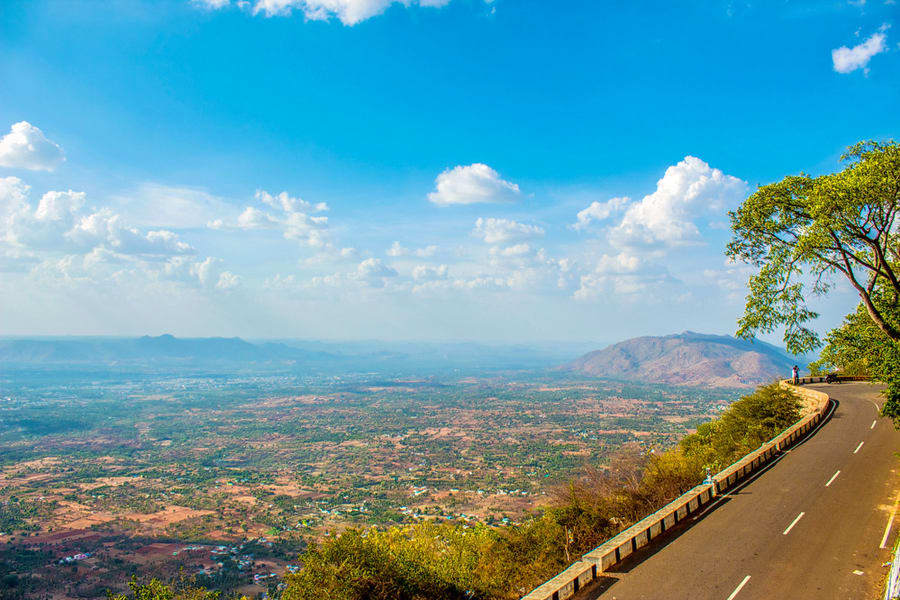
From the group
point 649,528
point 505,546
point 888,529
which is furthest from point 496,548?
point 888,529

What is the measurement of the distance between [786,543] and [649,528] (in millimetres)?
3653

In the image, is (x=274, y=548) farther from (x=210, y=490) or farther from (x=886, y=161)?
(x=886, y=161)

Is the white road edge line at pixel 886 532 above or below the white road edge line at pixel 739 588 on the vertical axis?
above

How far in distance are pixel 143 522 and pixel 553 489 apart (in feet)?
277

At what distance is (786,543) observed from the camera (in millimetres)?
13406

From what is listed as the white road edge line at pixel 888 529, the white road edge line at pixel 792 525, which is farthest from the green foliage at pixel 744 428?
the white road edge line at pixel 792 525

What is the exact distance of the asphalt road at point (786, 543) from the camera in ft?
36.8

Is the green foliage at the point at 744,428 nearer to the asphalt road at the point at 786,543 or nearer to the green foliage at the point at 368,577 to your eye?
the asphalt road at the point at 786,543

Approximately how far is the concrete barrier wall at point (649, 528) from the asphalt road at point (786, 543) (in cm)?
32

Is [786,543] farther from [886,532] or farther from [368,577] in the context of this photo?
[368,577]

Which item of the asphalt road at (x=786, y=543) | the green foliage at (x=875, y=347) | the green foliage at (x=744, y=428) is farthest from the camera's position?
the green foliage at (x=744, y=428)

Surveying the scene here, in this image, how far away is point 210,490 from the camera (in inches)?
3925

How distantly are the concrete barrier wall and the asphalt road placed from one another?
323 millimetres

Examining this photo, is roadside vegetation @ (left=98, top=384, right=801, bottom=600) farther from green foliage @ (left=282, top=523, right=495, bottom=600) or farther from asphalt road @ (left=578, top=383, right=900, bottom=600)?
asphalt road @ (left=578, top=383, right=900, bottom=600)
